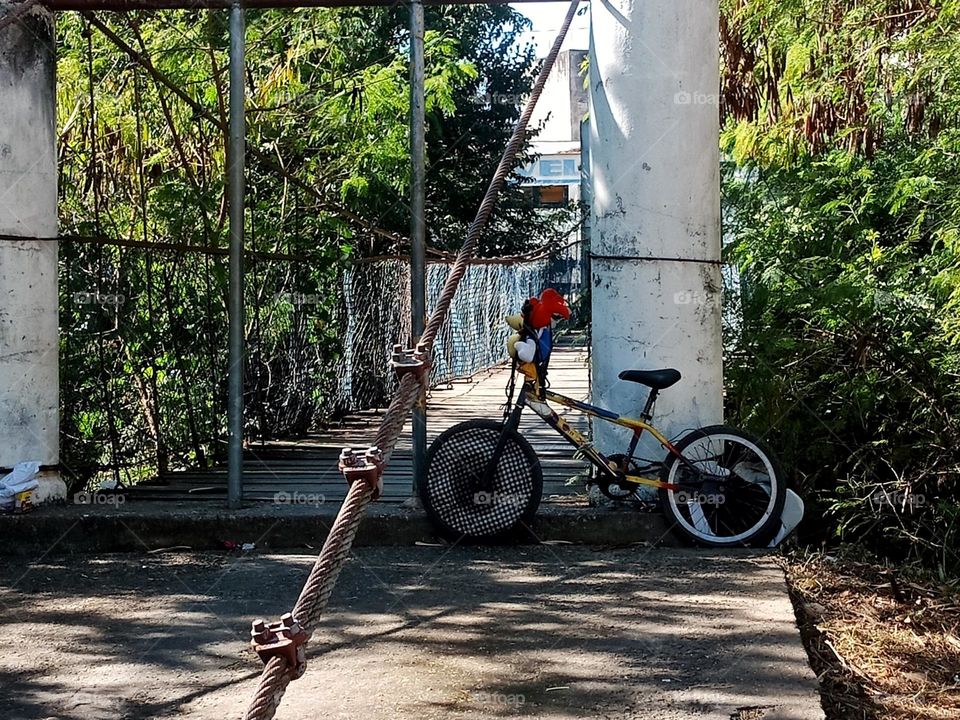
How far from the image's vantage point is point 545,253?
945 cm

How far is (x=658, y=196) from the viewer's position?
5852mm

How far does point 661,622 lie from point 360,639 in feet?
3.63

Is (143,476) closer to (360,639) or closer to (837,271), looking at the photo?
(360,639)

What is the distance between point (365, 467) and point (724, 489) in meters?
3.16

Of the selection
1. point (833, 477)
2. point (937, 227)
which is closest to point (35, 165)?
point (833, 477)

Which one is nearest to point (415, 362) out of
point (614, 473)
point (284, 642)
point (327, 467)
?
point (284, 642)
